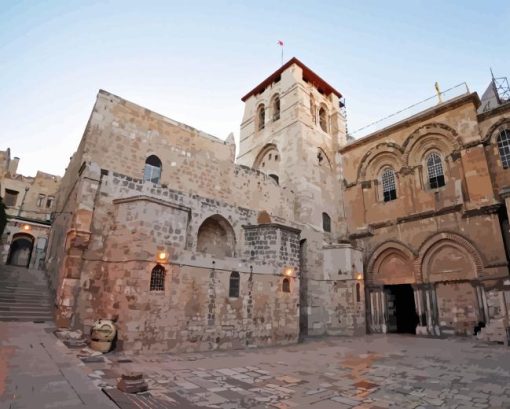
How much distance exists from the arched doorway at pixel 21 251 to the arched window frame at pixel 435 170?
93.9 ft

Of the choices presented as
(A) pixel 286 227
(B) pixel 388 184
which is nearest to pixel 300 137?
(B) pixel 388 184

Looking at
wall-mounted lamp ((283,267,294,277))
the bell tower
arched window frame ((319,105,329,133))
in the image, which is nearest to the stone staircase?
wall-mounted lamp ((283,267,294,277))

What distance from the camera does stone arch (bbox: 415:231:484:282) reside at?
1557 cm

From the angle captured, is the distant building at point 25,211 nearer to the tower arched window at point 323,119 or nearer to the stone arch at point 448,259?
the tower arched window at point 323,119

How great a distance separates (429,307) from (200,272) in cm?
1290

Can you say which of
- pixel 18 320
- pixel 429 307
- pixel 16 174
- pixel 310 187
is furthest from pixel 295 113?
pixel 16 174

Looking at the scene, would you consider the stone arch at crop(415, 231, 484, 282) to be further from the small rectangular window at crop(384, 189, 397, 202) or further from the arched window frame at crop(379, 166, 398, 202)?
the arched window frame at crop(379, 166, 398, 202)

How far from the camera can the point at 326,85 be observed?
1037 inches

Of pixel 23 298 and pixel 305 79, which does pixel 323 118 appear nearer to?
pixel 305 79

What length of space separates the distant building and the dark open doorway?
79.8 feet

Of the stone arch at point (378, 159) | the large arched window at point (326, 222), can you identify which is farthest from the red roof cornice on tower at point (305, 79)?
the large arched window at point (326, 222)

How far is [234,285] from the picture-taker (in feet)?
40.5

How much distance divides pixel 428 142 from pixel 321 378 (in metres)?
16.7

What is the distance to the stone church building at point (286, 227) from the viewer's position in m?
10.5
